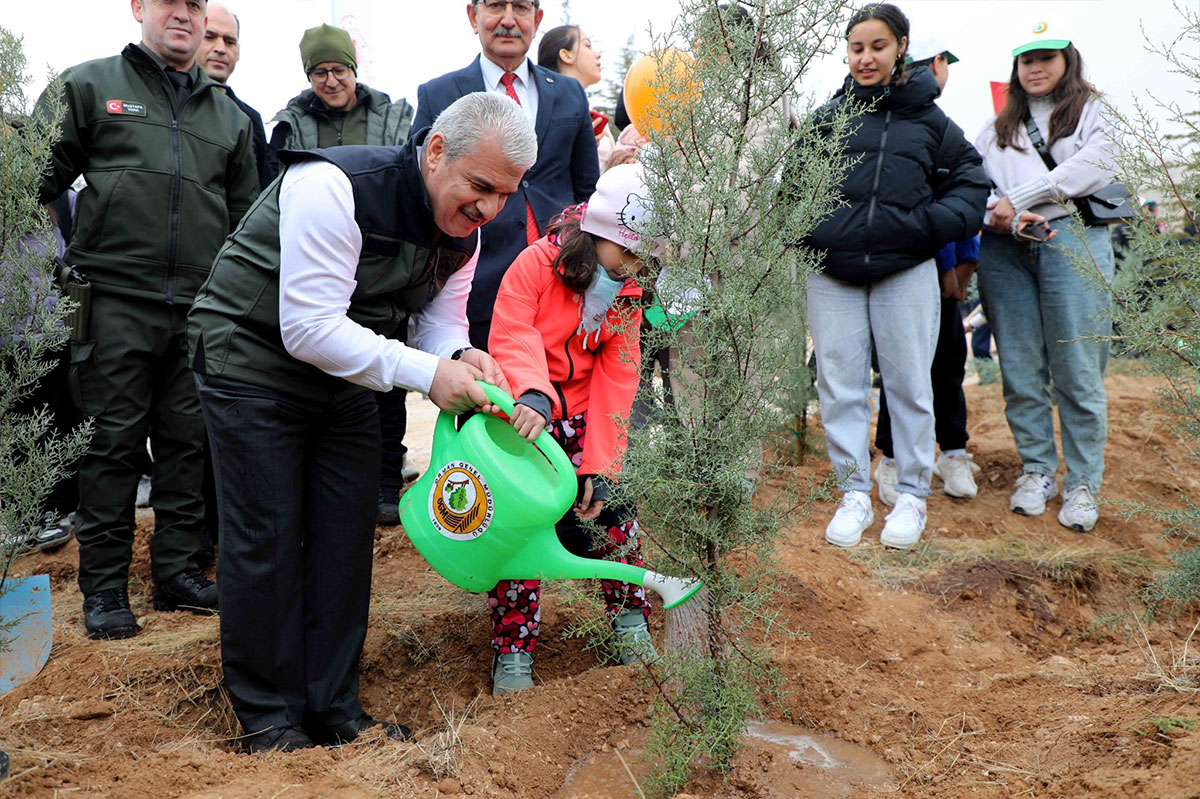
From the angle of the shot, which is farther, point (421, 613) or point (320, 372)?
point (421, 613)

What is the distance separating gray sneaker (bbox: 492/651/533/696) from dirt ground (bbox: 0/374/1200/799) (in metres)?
0.09

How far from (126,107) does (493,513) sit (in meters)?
2.24

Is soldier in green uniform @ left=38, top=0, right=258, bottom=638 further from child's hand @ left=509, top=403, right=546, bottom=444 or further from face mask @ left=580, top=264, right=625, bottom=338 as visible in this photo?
child's hand @ left=509, top=403, right=546, bottom=444

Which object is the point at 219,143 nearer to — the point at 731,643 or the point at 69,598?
the point at 69,598

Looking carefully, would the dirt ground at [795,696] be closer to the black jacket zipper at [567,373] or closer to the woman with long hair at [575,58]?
the black jacket zipper at [567,373]

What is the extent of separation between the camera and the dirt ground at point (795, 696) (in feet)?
7.75

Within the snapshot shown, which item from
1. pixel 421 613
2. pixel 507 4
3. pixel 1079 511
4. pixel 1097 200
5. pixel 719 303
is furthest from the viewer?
pixel 1079 511

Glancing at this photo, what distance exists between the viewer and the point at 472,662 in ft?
11.1

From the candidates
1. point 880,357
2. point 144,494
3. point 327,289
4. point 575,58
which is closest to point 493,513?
point 327,289

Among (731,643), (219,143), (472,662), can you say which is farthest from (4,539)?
(731,643)

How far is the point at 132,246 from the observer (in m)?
3.50

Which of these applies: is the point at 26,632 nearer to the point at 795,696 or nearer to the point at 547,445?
the point at 547,445

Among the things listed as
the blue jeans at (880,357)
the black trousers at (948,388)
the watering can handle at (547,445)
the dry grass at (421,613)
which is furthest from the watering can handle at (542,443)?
the black trousers at (948,388)

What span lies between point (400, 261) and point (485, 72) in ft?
5.21
